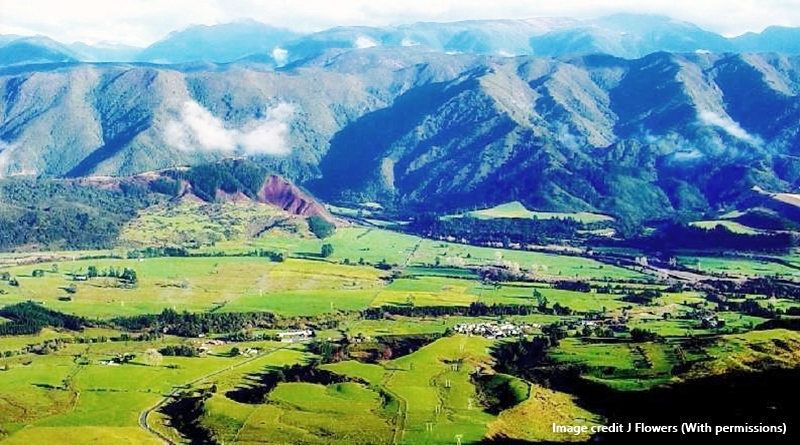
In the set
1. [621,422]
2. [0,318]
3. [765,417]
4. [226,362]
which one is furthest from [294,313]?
[765,417]

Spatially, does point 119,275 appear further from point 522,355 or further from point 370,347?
point 522,355

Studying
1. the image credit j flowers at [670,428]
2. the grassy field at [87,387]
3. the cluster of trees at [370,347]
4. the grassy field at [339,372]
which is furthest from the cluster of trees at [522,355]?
the grassy field at [87,387]

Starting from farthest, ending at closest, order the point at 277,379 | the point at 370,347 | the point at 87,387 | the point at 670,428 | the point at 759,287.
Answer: the point at 759,287
the point at 370,347
the point at 277,379
the point at 87,387
the point at 670,428

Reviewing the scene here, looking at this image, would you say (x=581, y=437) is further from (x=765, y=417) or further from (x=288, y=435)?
(x=288, y=435)

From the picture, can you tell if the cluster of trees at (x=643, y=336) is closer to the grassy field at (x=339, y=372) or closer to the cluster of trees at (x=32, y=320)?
the grassy field at (x=339, y=372)

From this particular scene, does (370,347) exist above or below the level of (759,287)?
above

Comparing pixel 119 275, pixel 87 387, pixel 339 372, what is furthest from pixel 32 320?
pixel 339 372

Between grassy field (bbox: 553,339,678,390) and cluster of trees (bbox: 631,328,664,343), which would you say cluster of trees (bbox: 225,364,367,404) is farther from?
cluster of trees (bbox: 631,328,664,343)
